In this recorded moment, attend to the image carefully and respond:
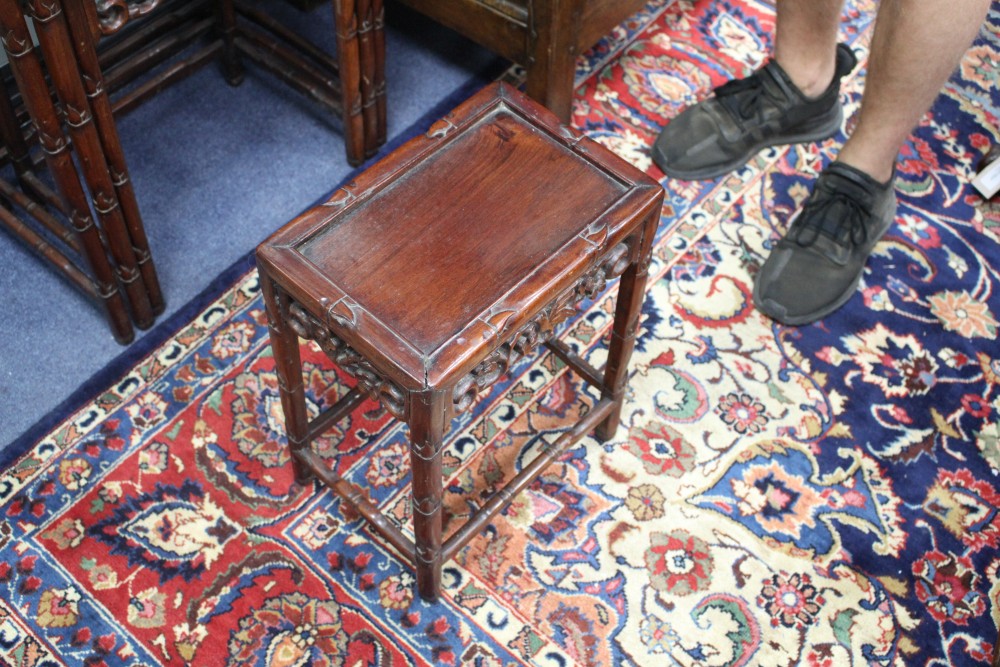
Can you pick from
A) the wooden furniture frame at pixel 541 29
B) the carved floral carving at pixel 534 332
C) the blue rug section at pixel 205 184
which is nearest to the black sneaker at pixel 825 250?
the wooden furniture frame at pixel 541 29

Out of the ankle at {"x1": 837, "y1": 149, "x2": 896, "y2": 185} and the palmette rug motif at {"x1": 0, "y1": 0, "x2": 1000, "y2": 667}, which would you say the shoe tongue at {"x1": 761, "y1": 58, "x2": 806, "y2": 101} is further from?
the palmette rug motif at {"x1": 0, "y1": 0, "x2": 1000, "y2": 667}

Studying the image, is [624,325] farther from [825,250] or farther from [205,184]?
[205,184]

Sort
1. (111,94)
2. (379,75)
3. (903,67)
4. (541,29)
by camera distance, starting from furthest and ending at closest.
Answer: (111,94), (379,75), (541,29), (903,67)

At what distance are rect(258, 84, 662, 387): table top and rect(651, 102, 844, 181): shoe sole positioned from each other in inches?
33.6

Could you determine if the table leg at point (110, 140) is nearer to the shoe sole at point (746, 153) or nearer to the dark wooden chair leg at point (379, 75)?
the dark wooden chair leg at point (379, 75)

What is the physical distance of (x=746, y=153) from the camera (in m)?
2.43

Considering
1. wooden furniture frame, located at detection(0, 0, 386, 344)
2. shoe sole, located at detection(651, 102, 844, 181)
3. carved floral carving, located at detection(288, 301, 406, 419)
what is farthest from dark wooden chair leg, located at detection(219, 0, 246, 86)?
carved floral carving, located at detection(288, 301, 406, 419)

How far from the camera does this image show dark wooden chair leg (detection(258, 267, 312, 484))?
147 centimetres

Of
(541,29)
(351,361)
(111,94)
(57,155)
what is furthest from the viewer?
(111,94)

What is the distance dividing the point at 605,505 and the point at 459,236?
0.67 m

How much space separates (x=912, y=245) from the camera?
2.32 meters

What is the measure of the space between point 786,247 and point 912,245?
32 centimetres

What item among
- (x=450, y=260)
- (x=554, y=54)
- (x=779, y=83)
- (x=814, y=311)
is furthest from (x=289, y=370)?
(x=779, y=83)

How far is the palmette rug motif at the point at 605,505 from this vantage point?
5.65ft
